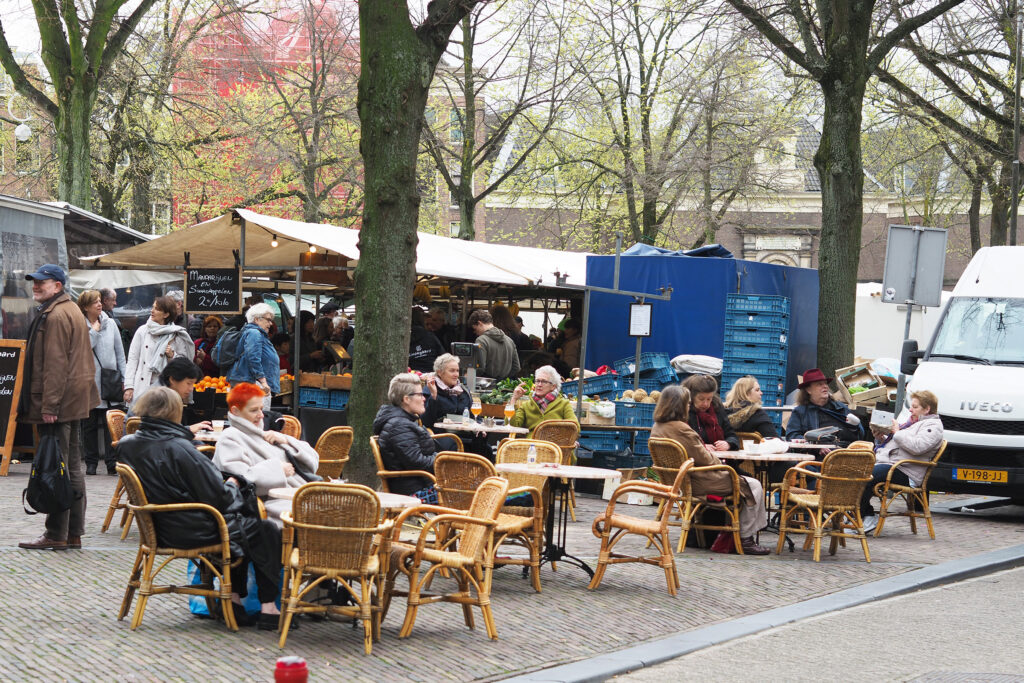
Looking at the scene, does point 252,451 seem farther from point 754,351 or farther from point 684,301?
point 684,301

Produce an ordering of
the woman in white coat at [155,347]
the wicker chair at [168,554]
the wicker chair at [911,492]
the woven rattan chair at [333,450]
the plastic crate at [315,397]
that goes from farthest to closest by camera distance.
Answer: the plastic crate at [315,397] < the woman in white coat at [155,347] < the wicker chair at [911,492] < the woven rattan chair at [333,450] < the wicker chair at [168,554]

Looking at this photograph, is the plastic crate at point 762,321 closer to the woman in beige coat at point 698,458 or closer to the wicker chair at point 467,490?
the woman in beige coat at point 698,458

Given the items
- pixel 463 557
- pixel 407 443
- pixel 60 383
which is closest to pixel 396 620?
pixel 463 557

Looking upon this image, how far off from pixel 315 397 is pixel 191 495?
8.86 m

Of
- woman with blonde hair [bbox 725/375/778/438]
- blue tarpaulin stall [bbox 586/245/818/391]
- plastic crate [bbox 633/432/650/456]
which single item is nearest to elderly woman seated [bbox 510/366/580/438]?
woman with blonde hair [bbox 725/375/778/438]

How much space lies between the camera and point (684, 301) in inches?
733

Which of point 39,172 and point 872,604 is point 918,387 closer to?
point 872,604

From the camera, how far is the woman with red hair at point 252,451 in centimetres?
730

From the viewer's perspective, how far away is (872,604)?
9117 mm

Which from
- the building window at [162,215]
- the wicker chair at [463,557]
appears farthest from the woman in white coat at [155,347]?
the building window at [162,215]

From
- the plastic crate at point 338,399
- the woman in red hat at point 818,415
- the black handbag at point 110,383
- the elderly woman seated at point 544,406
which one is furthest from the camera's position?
the plastic crate at point 338,399

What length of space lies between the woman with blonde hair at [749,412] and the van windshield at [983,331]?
3.53 metres

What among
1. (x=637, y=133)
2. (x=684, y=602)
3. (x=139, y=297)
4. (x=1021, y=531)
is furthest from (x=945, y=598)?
(x=637, y=133)

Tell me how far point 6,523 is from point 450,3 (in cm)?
572
